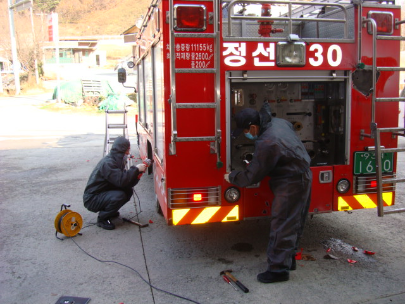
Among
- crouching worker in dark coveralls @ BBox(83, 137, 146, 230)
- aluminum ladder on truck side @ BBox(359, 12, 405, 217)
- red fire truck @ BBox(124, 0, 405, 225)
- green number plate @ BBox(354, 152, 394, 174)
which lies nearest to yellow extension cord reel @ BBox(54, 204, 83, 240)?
crouching worker in dark coveralls @ BBox(83, 137, 146, 230)

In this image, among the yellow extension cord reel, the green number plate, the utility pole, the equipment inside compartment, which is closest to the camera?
the green number plate

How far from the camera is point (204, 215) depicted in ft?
12.7

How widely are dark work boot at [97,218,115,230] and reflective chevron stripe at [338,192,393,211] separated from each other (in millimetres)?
2969

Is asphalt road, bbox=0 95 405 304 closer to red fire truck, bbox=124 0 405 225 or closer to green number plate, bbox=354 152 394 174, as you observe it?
red fire truck, bbox=124 0 405 225

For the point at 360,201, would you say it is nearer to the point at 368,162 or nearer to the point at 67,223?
the point at 368,162

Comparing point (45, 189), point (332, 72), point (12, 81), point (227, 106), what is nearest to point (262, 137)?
point (227, 106)

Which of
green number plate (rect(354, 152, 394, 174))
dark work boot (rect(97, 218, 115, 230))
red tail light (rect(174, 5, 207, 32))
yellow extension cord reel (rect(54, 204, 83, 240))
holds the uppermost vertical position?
red tail light (rect(174, 5, 207, 32))

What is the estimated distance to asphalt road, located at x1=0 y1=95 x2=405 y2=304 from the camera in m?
3.58

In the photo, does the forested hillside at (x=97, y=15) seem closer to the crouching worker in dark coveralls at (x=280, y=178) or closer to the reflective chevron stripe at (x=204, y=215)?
the reflective chevron stripe at (x=204, y=215)

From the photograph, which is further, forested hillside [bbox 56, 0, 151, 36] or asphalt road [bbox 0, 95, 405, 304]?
forested hillside [bbox 56, 0, 151, 36]

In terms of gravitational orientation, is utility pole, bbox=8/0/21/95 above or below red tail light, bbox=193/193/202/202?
above

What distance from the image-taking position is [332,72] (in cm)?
398

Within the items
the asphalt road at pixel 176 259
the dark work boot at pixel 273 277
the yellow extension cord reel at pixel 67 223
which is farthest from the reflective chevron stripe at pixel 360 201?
the yellow extension cord reel at pixel 67 223

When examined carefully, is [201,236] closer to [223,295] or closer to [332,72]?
[223,295]
